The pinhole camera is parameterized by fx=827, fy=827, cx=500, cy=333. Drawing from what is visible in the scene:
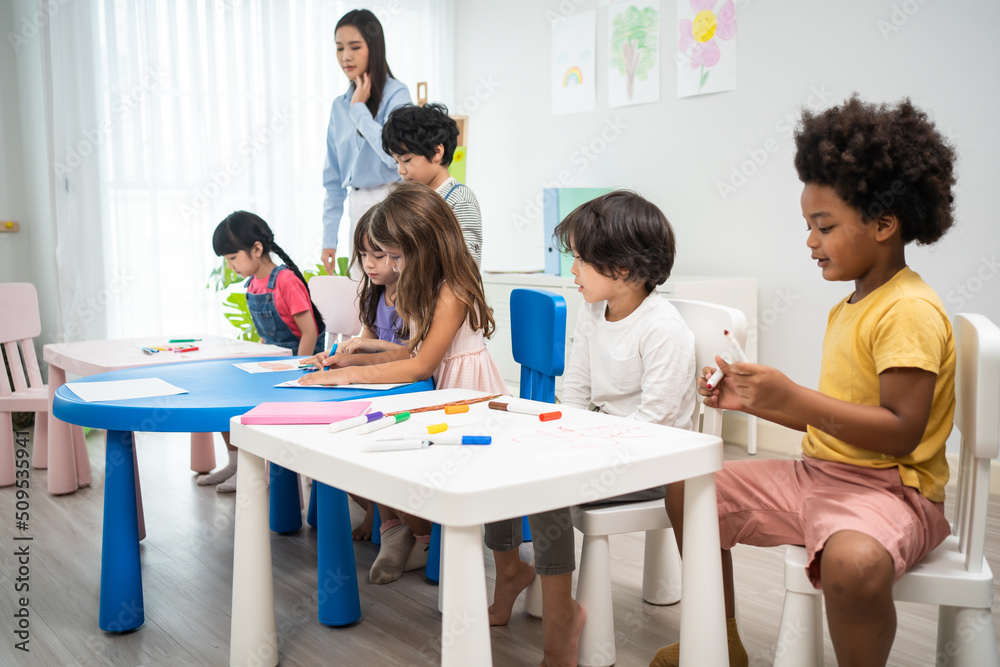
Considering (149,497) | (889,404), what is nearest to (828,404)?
(889,404)

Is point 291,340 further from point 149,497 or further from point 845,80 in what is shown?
point 845,80

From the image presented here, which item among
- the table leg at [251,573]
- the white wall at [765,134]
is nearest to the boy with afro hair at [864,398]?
the table leg at [251,573]

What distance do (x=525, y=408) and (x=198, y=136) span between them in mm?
3234

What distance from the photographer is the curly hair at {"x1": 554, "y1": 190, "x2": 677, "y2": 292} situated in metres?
1.63

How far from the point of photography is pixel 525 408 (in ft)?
4.23

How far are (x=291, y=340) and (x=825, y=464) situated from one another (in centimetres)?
197

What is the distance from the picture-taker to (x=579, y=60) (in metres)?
3.77

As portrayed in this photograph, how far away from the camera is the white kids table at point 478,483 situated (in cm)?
88

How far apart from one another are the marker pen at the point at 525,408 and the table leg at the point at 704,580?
9.2 inches

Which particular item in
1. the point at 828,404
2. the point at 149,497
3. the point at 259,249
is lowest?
the point at 149,497

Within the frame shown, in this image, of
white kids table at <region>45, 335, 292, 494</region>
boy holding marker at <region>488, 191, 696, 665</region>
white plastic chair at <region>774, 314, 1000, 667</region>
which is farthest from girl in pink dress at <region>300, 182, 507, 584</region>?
white plastic chair at <region>774, 314, 1000, 667</region>

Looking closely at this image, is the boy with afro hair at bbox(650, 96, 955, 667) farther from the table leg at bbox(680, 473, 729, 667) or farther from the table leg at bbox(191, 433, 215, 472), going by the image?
the table leg at bbox(191, 433, 215, 472)

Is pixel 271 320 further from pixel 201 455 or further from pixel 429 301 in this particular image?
pixel 429 301

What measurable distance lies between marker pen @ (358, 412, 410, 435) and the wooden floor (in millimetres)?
572
